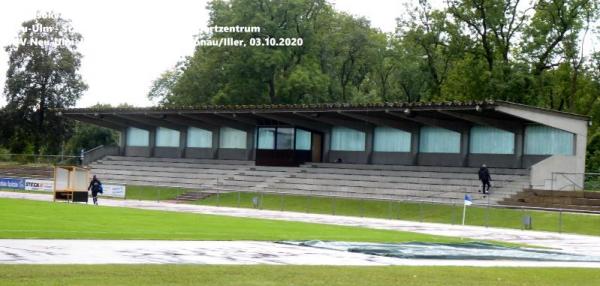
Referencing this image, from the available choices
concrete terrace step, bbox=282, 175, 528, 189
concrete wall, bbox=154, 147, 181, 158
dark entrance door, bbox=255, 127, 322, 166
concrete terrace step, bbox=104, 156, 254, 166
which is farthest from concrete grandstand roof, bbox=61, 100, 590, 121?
concrete wall, bbox=154, 147, 181, 158

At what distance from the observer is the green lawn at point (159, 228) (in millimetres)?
27188

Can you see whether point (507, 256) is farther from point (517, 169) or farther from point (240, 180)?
point (240, 180)

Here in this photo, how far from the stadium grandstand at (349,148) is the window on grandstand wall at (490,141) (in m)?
0.07

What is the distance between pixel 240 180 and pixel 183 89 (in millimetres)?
28553

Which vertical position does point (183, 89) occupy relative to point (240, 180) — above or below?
above

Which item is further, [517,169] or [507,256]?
[517,169]

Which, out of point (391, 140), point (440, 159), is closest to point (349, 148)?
point (391, 140)

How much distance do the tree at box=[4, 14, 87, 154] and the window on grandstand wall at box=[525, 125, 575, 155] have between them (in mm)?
56732

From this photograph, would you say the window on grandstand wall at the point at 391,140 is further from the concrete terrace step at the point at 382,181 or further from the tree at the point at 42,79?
the tree at the point at 42,79

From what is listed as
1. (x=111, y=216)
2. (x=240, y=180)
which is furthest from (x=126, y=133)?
(x=111, y=216)

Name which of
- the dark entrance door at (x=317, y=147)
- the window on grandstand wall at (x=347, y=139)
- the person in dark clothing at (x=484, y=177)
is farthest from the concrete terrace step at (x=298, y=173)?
the window on grandstand wall at (x=347, y=139)

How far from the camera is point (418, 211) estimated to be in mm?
48750

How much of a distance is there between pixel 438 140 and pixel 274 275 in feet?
150

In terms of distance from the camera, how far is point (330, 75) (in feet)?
299
